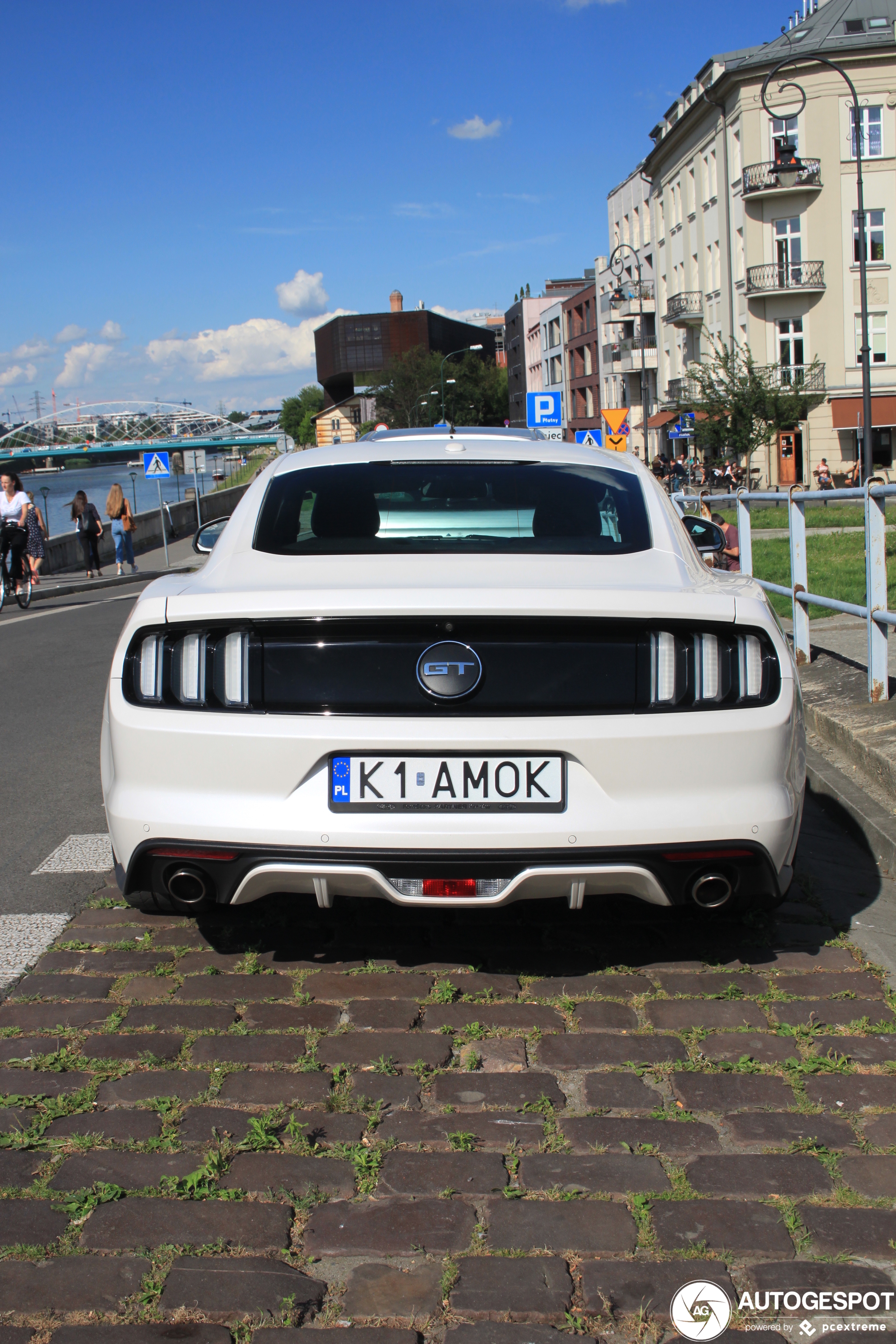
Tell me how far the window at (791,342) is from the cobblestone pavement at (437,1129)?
51929mm

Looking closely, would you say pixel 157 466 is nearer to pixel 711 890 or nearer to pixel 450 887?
pixel 450 887

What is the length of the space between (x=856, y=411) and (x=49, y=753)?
4887 cm

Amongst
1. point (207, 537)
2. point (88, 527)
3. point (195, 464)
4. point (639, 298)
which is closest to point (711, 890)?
point (207, 537)

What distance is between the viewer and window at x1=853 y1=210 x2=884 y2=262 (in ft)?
169

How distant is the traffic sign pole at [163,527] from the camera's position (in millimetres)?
32000

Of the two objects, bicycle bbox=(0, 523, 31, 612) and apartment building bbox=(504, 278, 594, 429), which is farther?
apartment building bbox=(504, 278, 594, 429)

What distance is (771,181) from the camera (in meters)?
50.8

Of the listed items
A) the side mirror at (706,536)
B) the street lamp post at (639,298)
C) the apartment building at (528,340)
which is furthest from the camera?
the apartment building at (528,340)

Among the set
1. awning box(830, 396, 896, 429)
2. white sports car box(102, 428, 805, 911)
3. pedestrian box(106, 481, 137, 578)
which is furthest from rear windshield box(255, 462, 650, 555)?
awning box(830, 396, 896, 429)

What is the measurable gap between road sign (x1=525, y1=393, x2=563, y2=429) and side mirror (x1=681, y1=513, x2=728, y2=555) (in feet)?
66.7

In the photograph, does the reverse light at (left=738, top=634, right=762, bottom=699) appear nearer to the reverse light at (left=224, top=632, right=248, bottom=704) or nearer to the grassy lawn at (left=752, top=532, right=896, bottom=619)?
the reverse light at (left=224, top=632, right=248, bottom=704)

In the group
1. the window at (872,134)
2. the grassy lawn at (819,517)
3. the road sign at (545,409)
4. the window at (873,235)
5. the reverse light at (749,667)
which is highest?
the window at (872,134)

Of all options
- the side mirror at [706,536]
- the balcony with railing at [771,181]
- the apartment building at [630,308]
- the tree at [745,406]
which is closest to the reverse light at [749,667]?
the side mirror at [706,536]

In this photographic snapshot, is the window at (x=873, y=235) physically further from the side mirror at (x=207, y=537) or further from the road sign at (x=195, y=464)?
the side mirror at (x=207, y=537)
